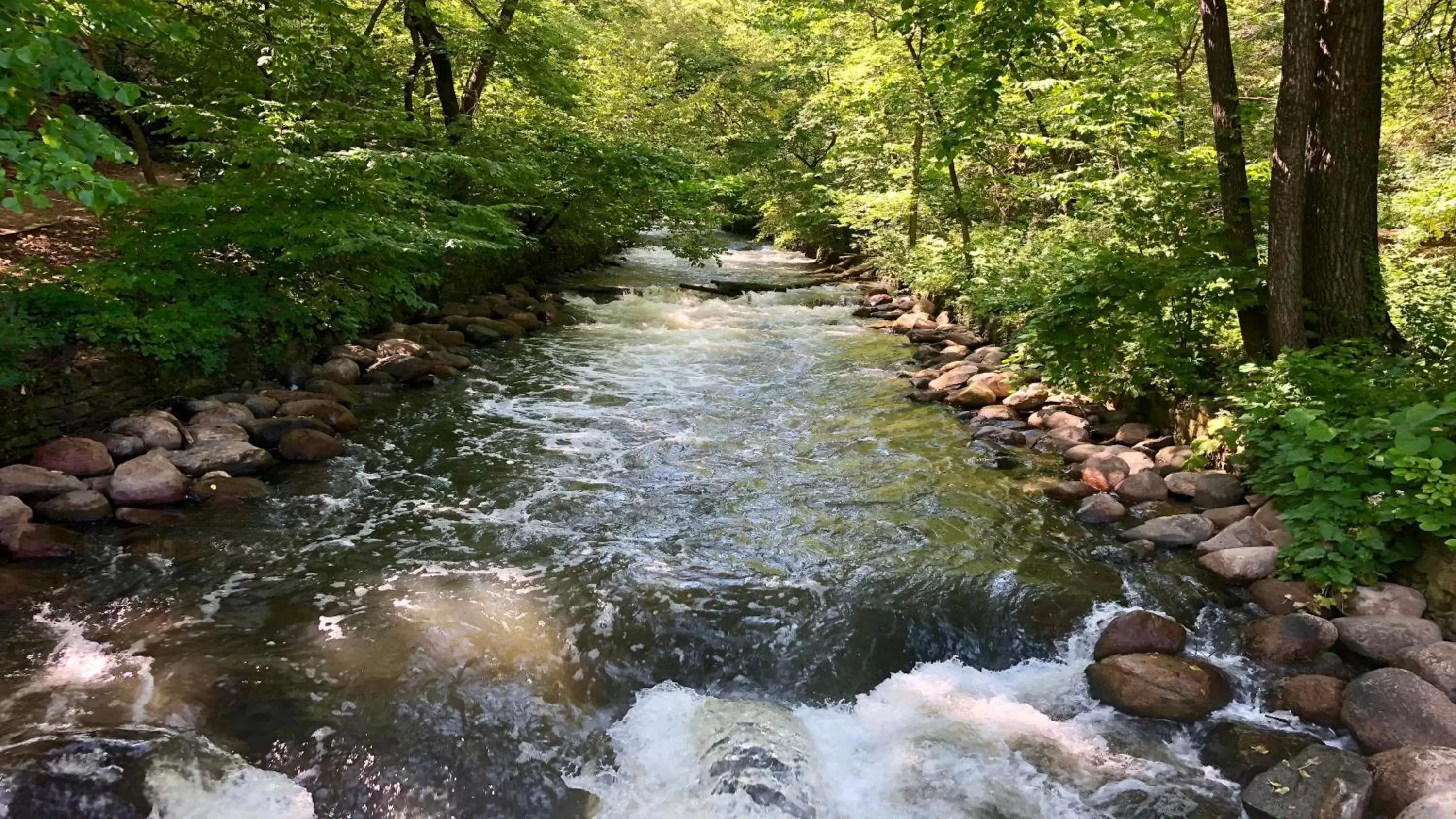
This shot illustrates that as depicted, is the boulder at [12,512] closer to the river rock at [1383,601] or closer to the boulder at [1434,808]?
the boulder at [1434,808]

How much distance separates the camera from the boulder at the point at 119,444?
625 centimetres

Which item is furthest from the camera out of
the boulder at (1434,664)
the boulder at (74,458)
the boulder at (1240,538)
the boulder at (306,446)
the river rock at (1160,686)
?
the boulder at (306,446)

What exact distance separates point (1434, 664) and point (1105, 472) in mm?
2954

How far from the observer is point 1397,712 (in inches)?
146

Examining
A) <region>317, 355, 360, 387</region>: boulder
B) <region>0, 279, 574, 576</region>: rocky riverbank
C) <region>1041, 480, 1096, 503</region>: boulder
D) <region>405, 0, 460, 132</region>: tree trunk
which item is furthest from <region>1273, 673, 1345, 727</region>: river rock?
<region>405, 0, 460, 132</region>: tree trunk

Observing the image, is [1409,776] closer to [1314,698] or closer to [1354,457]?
[1314,698]

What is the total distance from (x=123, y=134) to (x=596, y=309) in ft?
26.4

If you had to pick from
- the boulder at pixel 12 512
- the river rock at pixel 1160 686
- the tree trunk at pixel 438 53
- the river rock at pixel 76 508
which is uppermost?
the tree trunk at pixel 438 53

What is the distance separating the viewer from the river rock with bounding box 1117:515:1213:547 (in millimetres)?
5660

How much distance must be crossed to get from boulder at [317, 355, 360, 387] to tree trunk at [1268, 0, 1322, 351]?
8.87 metres

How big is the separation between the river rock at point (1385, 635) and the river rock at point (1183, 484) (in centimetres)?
193

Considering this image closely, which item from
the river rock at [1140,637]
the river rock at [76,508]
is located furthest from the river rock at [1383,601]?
the river rock at [76,508]

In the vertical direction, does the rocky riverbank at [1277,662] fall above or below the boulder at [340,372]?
below

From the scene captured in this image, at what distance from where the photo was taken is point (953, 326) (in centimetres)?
1323
